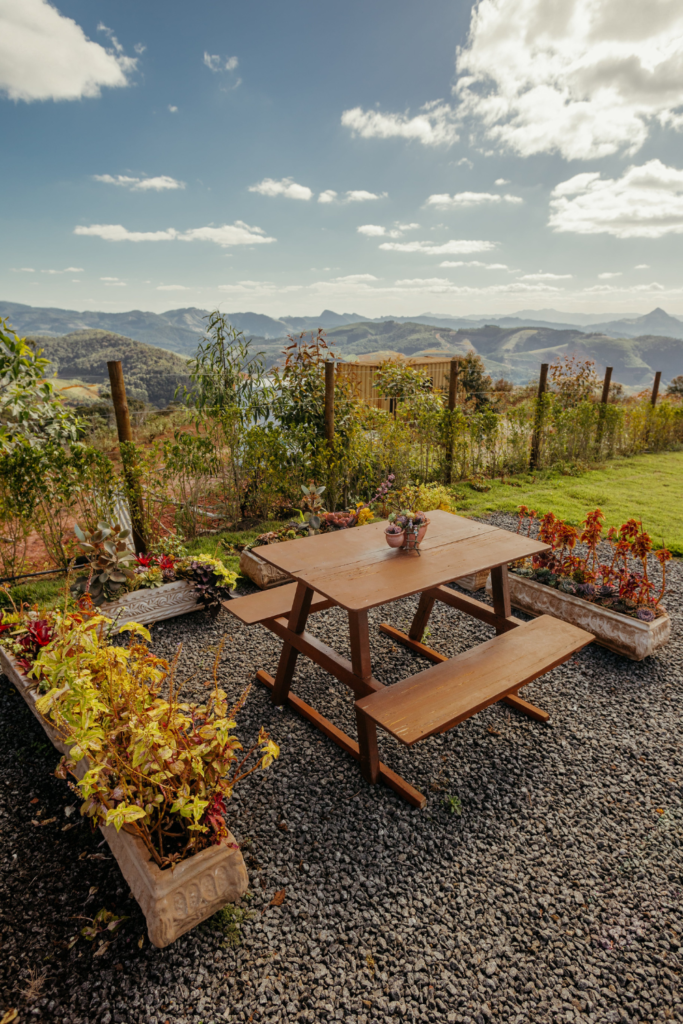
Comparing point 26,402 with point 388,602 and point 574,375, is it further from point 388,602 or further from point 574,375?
point 574,375

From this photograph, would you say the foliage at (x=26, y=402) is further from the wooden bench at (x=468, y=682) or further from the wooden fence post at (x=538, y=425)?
the wooden fence post at (x=538, y=425)

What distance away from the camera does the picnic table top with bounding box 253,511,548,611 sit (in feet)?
7.39

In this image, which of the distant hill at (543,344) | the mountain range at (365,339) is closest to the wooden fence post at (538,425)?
the mountain range at (365,339)

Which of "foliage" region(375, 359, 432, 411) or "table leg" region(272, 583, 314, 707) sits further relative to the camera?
"foliage" region(375, 359, 432, 411)

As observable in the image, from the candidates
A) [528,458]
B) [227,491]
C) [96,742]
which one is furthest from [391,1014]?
[528,458]

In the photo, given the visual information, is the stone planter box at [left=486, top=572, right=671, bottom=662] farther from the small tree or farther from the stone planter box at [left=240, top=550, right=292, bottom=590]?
the small tree

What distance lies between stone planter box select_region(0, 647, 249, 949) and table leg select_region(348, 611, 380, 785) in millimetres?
695

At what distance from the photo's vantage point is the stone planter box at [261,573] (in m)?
4.20

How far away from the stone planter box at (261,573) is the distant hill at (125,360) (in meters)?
14.8

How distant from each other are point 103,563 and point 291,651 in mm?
1720

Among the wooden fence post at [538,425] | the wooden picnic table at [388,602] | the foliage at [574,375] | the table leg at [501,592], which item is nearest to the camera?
the wooden picnic table at [388,602]

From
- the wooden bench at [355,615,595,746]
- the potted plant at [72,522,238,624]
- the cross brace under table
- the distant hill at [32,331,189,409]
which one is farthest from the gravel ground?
the distant hill at [32,331,189,409]

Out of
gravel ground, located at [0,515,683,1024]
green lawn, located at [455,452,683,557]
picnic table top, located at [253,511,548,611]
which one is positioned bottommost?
green lawn, located at [455,452,683,557]

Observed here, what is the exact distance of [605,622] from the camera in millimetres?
3359
